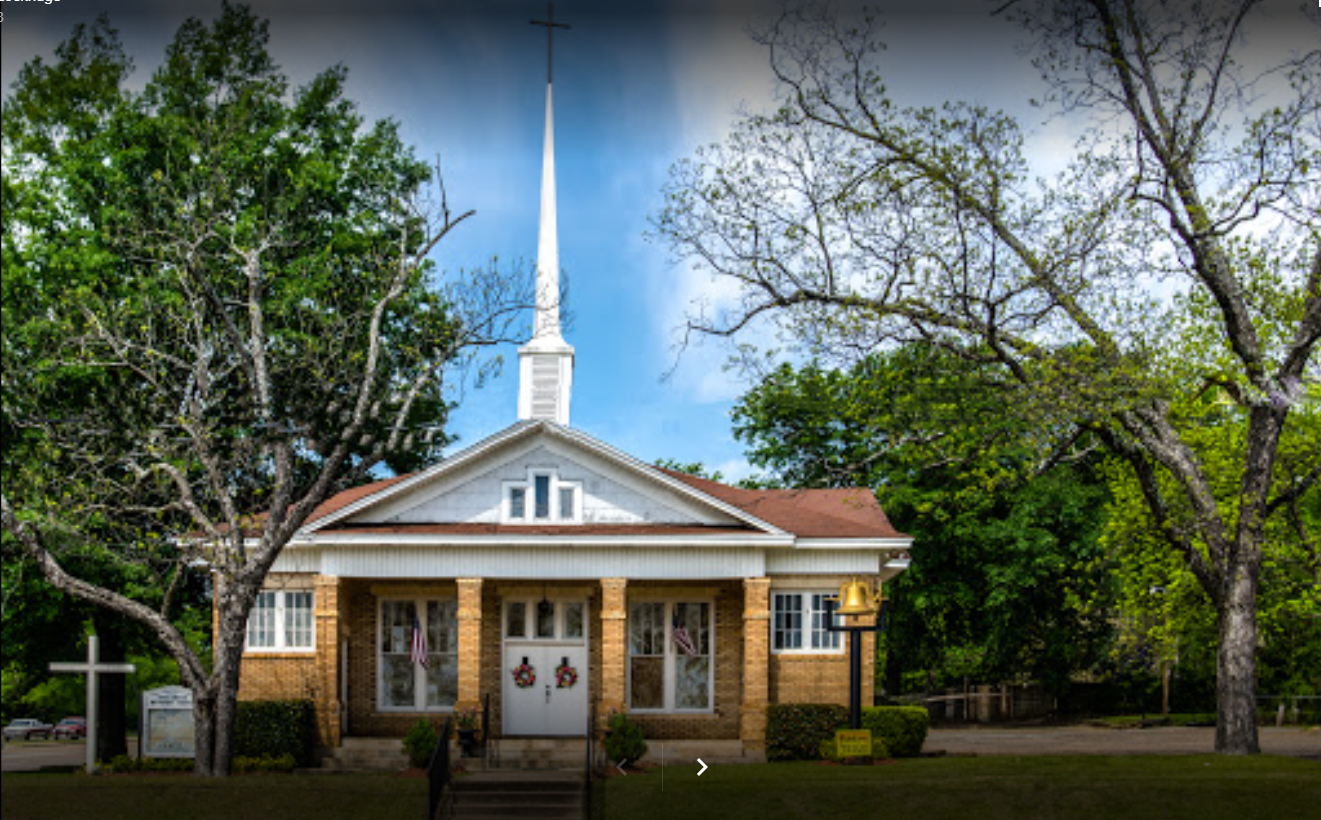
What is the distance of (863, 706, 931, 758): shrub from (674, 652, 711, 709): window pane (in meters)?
3.29

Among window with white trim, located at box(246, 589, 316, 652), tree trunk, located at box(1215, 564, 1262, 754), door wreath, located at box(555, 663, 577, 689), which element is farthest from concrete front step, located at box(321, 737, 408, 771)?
tree trunk, located at box(1215, 564, 1262, 754)

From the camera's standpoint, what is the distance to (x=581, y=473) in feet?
96.2

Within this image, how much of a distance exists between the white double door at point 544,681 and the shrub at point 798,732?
12.3 ft

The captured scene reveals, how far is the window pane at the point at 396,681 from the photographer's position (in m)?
30.4

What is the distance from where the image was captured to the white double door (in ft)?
98.3

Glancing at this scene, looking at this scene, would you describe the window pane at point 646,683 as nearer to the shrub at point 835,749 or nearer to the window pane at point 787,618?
the window pane at point 787,618

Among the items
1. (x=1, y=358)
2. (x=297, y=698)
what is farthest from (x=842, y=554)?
(x=1, y=358)

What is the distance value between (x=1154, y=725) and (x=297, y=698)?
24.9 meters

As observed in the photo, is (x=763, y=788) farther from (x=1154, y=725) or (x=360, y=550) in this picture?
(x=1154, y=725)

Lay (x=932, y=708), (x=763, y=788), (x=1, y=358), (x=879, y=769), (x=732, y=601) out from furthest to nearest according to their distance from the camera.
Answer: (x=932, y=708)
(x=732, y=601)
(x=1, y=358)
(x=879, y=769)
(x=763, y=788)

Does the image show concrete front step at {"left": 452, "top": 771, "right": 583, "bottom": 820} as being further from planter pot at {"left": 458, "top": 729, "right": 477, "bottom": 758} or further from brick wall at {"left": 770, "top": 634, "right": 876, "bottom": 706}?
brick wall at {"left": 770, "top": 634, "right": 876, "bottom": 706}

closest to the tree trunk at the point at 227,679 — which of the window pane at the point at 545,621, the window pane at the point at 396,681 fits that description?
the window pane at the point at 396,681

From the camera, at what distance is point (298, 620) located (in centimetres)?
2967

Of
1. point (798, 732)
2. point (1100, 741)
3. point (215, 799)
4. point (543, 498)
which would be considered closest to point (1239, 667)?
point (798, 732)
